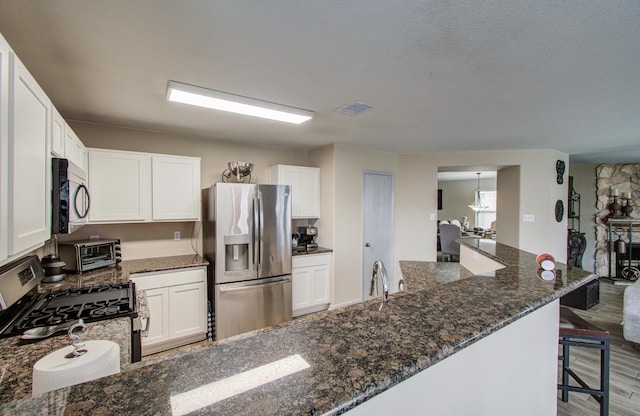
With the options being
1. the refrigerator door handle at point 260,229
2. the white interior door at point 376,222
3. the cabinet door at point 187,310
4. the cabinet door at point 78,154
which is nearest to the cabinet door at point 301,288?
the refrigerator door handle at point 260,229

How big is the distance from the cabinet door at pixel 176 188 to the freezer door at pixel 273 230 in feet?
2.47

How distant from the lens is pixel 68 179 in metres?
1.60

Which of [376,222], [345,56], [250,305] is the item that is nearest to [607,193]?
[376,222]

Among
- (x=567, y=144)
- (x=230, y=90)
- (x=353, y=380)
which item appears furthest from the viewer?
(x=567, y=144)

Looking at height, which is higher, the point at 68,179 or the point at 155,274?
the point at 68,179

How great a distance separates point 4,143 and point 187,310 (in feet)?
8.50

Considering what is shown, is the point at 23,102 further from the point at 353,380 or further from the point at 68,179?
the point at 353,380

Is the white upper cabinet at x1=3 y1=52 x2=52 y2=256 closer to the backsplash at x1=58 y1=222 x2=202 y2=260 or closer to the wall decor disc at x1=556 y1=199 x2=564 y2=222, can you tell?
the backsplash at x1=58 y1=222 x2=202 y2=260

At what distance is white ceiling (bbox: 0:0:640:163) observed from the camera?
133cm

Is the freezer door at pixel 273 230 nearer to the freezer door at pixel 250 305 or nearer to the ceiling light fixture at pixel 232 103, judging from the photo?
the freezer door at pixel 250 305

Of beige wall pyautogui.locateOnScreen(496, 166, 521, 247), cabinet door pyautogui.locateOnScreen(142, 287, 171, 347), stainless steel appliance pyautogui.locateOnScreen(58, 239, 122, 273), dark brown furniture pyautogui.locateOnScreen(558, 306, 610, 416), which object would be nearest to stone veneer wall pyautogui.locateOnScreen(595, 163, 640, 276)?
beige wall pyautogui.locateOnScreen(496, 166, 521, 247)

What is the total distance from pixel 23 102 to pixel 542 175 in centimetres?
586

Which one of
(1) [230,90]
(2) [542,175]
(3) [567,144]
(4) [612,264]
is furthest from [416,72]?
(4) [612,264]

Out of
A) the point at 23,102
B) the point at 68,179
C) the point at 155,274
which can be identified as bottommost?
the point at 155,274
